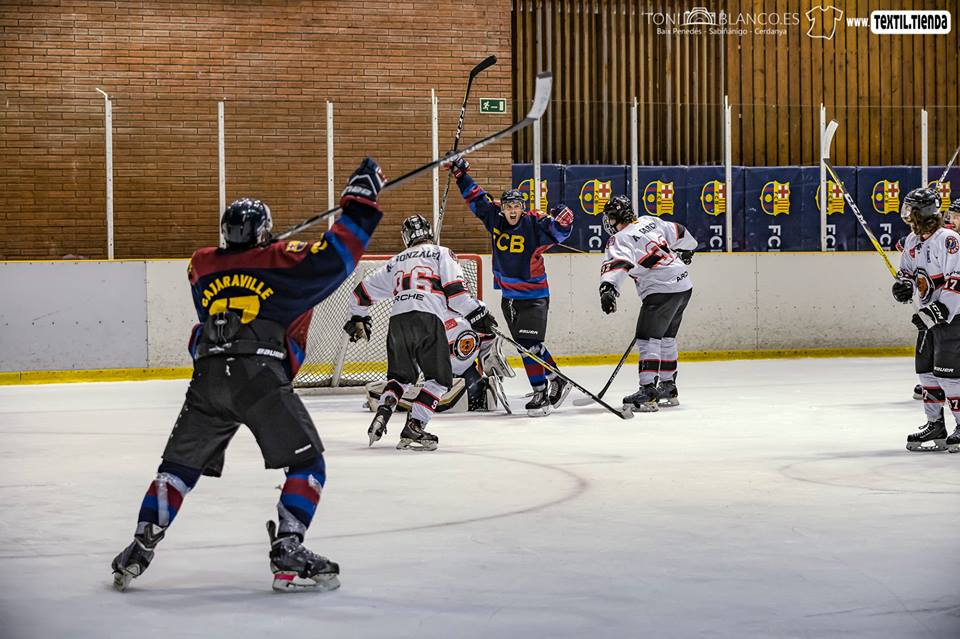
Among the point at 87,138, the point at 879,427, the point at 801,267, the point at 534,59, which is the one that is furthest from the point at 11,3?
the point at 879,427

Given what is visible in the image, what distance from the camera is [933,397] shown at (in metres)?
6.42

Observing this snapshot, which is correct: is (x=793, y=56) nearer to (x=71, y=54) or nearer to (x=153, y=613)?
(x=71, y=54)

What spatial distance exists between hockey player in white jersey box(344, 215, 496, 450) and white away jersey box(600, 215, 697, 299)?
1685 mm

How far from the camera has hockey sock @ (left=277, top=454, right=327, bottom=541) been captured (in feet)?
12.0

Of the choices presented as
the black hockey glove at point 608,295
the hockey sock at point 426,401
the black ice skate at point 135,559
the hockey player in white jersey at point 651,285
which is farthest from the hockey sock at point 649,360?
the black ice skate at point 135,559

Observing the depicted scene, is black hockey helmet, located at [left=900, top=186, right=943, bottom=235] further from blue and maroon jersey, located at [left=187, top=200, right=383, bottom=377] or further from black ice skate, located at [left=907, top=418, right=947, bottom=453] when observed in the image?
blue and maroon jersey, located at [left=187, top=200, right=383, bottom=377]

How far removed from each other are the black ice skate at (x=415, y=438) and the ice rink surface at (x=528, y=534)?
73mm

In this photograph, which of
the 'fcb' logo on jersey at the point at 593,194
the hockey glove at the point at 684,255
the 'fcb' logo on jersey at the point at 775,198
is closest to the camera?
the hockey glove at the point at 684,255

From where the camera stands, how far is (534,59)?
47.1 feet

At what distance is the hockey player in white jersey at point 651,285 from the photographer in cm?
843

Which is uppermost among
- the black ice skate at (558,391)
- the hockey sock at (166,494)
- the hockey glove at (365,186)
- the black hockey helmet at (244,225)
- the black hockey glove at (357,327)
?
the hockey glove at (365,186)

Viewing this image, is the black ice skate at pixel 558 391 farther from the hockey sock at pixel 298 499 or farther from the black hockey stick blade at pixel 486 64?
the hockey sock at pixel 298 499

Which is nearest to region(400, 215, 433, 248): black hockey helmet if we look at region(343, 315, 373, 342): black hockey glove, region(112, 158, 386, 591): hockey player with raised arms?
region(343, 315, 373, 342): black hockey glove

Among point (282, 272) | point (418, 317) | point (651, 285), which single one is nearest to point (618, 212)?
point (651, 285)
